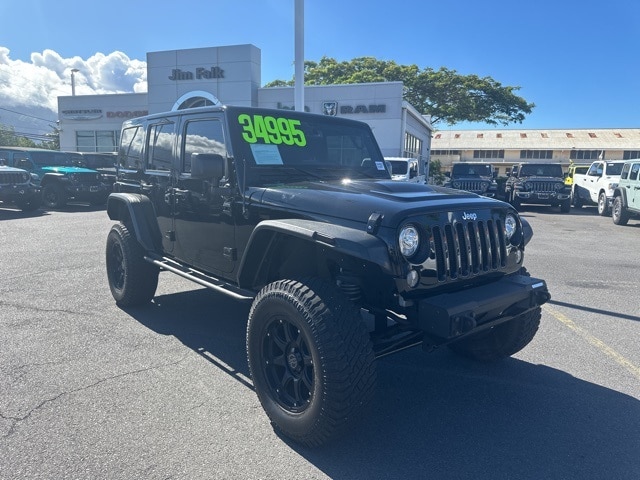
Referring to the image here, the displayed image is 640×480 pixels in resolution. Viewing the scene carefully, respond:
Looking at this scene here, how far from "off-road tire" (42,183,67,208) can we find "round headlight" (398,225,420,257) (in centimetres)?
1578

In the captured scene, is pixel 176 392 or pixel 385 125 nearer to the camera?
pixel 176 392

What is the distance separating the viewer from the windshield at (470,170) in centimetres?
2088

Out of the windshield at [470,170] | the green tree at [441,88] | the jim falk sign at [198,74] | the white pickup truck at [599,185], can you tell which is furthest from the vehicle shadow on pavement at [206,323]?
the green tree at [441,88]

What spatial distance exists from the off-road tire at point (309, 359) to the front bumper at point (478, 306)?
38 cm

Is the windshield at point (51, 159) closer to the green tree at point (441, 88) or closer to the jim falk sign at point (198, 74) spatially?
the jim falk sign at point (198, 74)

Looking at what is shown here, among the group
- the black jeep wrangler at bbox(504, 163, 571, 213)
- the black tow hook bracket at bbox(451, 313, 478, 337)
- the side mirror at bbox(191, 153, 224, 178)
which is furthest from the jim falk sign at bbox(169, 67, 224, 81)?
the black tow hook bracket at bbox(451, 313, 478, 337)

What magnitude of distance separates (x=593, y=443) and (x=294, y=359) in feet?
6.17

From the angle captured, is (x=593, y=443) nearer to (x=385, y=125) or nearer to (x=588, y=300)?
(x=588, y=300)

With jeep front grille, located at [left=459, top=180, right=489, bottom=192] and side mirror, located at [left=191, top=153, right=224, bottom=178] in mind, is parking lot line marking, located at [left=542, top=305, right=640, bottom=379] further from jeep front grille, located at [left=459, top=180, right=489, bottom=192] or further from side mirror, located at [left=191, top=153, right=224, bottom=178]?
jeep front grille, located at [left=459, top=180, right=489, bottom=192]

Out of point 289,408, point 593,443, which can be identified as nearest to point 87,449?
point 289,408

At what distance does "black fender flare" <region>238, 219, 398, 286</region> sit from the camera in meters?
2.76

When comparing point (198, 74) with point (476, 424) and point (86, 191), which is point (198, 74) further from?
point (476, 424)

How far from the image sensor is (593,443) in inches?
122

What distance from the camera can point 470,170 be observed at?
69.4 ft
